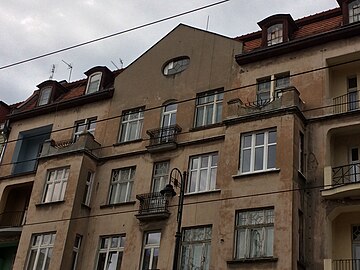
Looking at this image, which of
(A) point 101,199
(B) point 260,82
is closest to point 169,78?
(B) point 260,82

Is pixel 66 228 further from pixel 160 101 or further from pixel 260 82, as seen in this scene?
pixel 260 82

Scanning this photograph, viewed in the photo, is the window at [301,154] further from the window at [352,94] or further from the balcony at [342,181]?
the window at [352,94]

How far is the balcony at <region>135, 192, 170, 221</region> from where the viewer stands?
2280 centimetres

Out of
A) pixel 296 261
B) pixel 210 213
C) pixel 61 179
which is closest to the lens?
pixel 296 261

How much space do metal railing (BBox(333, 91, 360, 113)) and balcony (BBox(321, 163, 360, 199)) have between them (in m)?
2.35

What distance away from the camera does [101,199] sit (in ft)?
82.7

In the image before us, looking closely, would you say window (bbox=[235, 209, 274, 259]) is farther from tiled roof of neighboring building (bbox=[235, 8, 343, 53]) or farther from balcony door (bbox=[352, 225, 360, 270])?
tiled roof of neighboring building (bbox=[235, 8, 343, 53])

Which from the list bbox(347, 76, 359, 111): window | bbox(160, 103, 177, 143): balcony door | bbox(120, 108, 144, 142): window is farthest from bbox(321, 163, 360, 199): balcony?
bbox(120, 108, 144, 142): window

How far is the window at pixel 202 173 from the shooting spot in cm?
2286

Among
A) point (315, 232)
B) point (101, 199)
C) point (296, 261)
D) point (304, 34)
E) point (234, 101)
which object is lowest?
point (296, 261)

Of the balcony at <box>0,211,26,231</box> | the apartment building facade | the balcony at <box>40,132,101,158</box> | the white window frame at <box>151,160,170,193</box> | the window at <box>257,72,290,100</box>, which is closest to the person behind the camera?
the apartment building facade

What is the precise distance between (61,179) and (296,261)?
12.0 metres

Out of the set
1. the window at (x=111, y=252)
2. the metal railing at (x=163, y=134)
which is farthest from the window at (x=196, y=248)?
the metal railing at (x=163, y=134)

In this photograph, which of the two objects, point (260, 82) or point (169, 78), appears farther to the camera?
point (169, 78)
